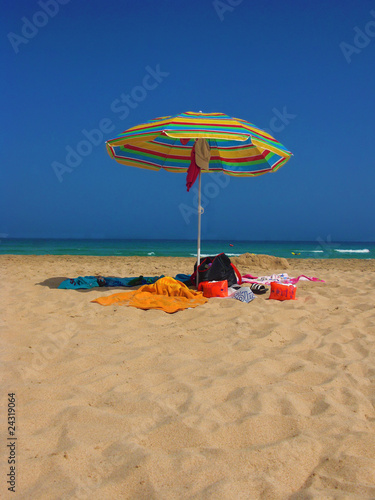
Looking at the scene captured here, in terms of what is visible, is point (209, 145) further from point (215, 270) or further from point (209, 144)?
point (215, 270)

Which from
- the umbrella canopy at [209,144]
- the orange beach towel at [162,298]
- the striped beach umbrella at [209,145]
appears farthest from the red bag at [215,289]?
the umbrella canopy at [209,144]

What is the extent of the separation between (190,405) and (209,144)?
15.2 ft

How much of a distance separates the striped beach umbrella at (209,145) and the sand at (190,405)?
214cm

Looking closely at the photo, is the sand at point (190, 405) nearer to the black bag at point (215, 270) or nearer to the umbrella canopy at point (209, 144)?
the black bag at point (215, 270)

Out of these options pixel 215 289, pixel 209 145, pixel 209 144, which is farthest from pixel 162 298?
pixel 209 144

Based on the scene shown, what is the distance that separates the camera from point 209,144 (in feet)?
19.4

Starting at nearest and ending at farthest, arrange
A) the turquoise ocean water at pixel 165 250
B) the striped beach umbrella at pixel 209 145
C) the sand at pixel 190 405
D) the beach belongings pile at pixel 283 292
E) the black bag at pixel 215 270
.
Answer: the sand at pixel 190 405
the striped beach umbrella at pixel 209 145
the beach belongings pile at pixel 283 292
the black bag at pixel 215 270
the turquoise ocean water at pixel 165 250

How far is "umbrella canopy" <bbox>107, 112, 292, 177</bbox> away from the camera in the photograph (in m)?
4.36

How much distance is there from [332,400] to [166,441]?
3.45 ft

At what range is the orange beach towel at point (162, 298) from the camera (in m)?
4.24

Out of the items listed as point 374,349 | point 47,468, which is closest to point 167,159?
point 374,349

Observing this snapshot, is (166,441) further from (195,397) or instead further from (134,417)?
(195,397)

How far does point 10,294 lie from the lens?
4992 mm

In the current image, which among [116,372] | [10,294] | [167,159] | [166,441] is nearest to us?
[166,441]
